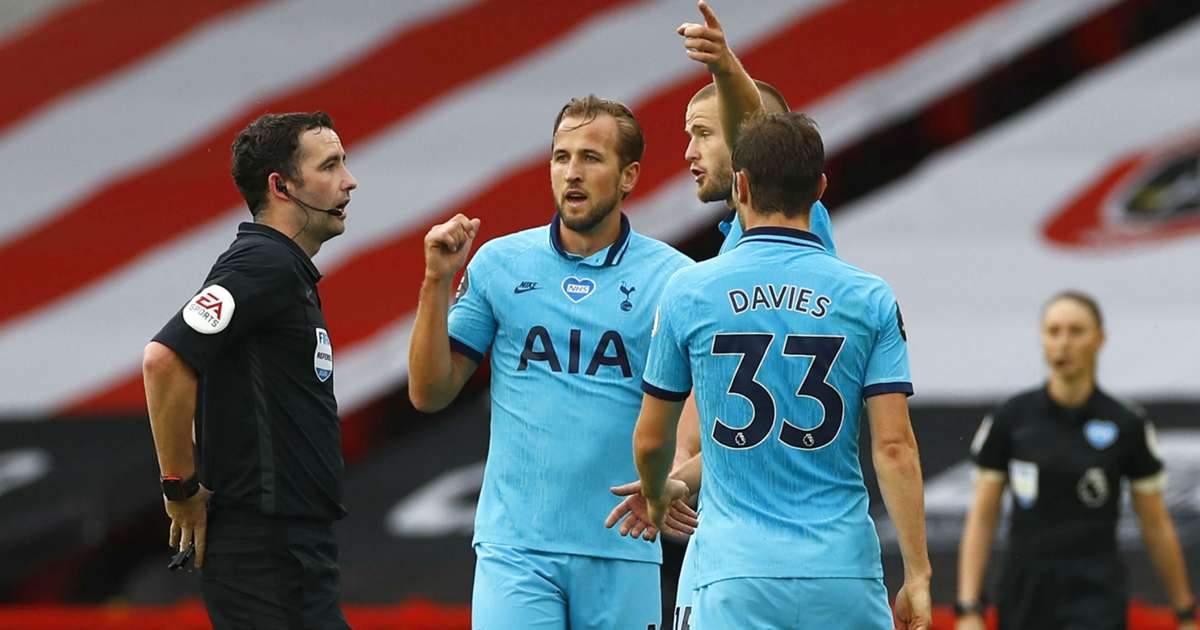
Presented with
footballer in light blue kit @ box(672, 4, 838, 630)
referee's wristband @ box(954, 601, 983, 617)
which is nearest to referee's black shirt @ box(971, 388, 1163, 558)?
referee's wristband @ box(954, 601, 983, 617)

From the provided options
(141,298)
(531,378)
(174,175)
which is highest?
(174,175)

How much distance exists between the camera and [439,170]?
13.1 metres

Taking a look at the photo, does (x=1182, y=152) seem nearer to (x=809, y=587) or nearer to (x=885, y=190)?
(x=885, y=190)

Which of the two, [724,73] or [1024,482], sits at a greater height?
[724,73]

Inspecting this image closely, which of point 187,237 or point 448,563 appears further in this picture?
point 187,237

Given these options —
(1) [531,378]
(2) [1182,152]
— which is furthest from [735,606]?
(2) [1182,152]

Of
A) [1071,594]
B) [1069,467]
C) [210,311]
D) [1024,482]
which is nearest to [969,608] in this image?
[1071,594]

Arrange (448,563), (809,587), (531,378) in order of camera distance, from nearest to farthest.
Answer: (809,587), (531,378), (448,563)

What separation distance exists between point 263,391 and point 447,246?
0.65 m

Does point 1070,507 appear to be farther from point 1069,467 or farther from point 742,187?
point 742,187

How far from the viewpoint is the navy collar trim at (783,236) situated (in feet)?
13.4

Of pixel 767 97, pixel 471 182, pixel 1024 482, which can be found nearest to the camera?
pixel 767 97

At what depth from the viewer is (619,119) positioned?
5.22 meters

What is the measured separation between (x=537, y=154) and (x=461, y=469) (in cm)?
A: 270
